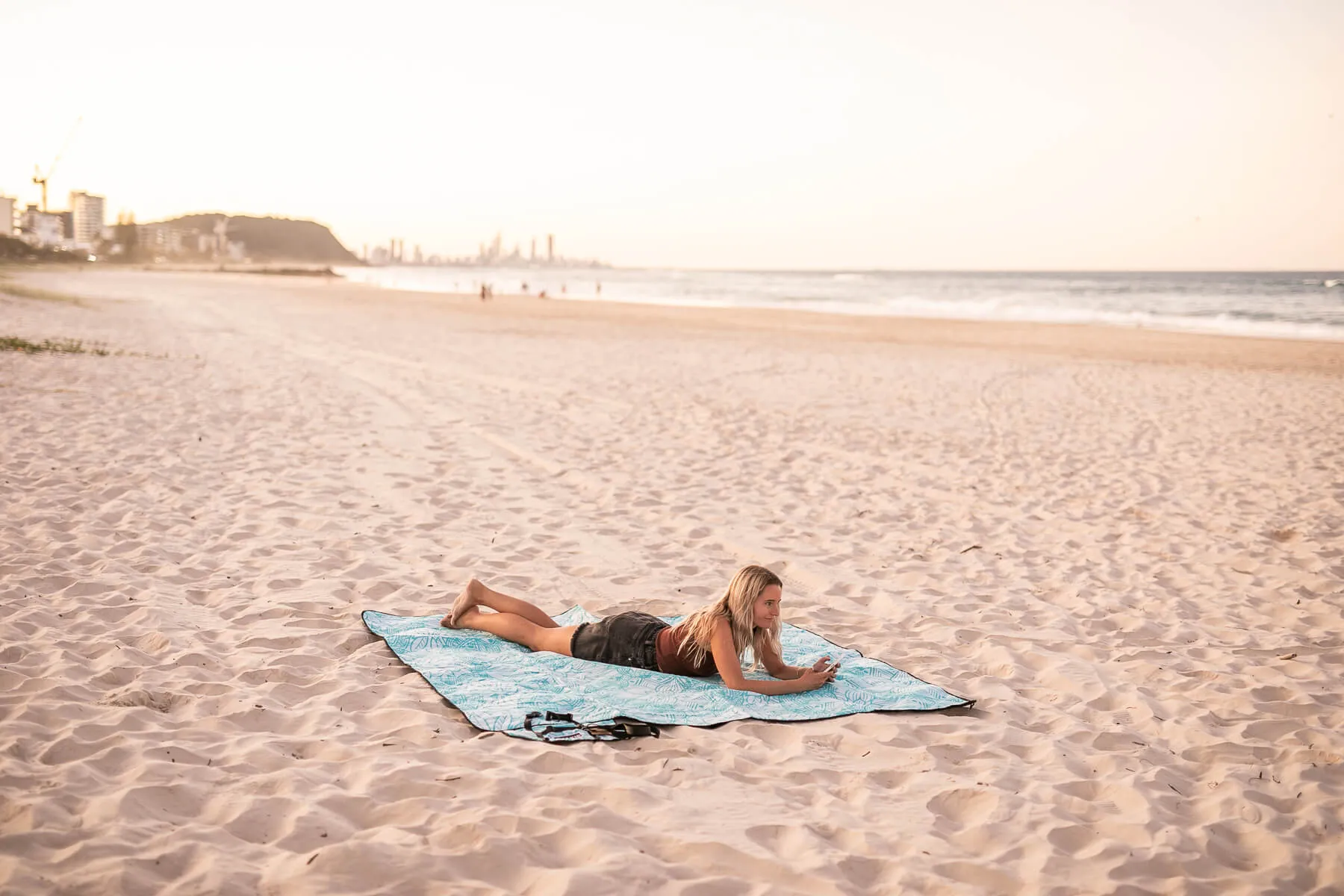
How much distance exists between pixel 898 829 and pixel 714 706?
Answer: 1140 millimetres

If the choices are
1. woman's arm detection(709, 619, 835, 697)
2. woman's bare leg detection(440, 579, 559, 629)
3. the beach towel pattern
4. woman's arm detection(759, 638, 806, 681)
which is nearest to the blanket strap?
the beach towel pattern

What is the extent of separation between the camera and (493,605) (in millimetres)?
5039

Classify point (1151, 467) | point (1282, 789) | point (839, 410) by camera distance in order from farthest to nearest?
point (839, 410) → point (1151, 467) → point (1282, 789)

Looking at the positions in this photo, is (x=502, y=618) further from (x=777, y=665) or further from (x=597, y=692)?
(x=777, y=665)

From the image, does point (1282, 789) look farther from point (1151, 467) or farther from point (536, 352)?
point (536, 352)

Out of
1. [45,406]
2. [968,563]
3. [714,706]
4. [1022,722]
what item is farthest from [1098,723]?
[45,406]

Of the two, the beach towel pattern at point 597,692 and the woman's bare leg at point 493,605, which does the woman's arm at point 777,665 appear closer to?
the beach towel pattern at point 597,692

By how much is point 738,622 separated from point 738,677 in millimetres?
260

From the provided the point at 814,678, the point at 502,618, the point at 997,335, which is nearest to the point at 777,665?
the point at 814,678

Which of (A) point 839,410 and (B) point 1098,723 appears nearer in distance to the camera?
(B) point 1098,723

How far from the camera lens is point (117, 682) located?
422 cm

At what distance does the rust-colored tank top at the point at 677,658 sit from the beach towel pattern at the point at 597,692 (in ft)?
0.12

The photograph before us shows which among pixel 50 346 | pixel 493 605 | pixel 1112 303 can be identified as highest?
pixel 1112 303

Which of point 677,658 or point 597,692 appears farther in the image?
point 677,658
